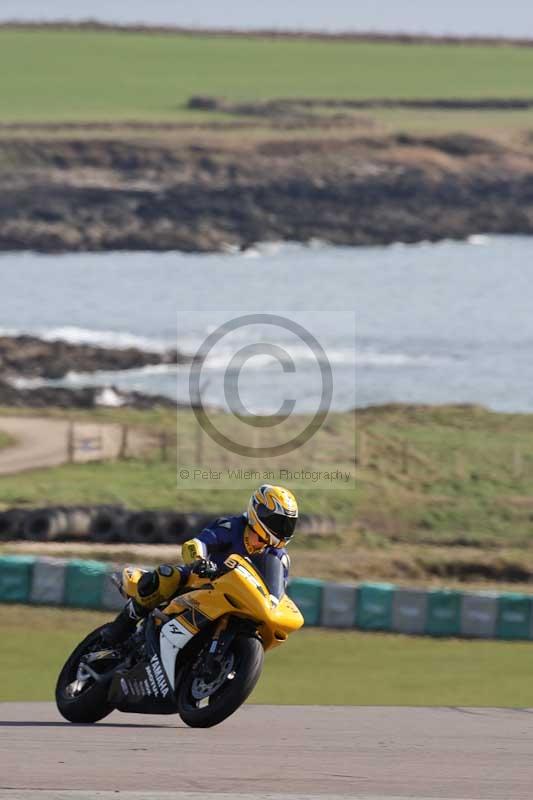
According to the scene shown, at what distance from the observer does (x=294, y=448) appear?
35938mm

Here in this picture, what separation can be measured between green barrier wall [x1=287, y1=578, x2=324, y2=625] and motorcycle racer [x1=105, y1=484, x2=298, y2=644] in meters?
9.17

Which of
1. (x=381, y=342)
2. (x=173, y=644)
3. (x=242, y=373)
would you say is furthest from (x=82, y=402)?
(x=173, y=644)

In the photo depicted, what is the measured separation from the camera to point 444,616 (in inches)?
825

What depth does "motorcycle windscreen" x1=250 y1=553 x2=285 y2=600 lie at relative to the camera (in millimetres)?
11547

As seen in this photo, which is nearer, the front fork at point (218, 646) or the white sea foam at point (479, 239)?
the front fork at point (218, 646)

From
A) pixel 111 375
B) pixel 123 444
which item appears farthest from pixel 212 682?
pixel 111 375

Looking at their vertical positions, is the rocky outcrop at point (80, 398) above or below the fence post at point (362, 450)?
above

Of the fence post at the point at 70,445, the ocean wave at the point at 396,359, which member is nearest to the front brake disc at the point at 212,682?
the fence post at the point at 70,445

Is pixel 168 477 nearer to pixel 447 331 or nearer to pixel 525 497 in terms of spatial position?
pixel 525 497

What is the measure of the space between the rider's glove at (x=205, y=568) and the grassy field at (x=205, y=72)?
293ft

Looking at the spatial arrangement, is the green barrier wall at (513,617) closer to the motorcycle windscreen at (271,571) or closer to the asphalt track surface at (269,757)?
the asphalt track surface at (269,757)

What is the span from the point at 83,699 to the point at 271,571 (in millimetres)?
1841

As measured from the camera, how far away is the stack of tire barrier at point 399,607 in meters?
20.8

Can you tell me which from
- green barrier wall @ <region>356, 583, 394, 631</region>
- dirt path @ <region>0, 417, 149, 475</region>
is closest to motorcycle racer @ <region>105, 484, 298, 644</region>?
green barrier wall @ <region>356, 583, 394, 631</region>
